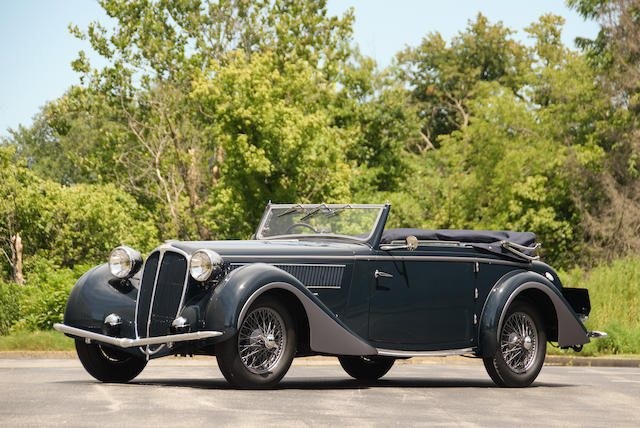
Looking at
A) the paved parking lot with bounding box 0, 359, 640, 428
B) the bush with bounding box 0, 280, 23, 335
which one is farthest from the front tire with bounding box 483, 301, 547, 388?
the bush with bounding box 0, 280, 23, 335

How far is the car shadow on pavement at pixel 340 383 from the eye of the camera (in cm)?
977

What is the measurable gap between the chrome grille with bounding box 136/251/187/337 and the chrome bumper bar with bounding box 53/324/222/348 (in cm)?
18

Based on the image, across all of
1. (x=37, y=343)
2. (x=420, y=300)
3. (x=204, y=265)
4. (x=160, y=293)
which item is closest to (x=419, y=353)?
(x=420, y=300)

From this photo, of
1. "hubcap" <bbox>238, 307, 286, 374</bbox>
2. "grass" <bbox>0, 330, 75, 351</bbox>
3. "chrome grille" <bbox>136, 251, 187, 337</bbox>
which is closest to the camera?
"hubcap" <bbox>238, 307, 286, 374</bbox>

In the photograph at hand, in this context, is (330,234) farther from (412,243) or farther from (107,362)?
(107,362)

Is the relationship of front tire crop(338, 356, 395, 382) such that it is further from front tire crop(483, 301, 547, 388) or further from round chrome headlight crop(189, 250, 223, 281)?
round chrome headlight crop(189, 250, 223, 281)

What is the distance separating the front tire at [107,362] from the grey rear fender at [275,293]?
5.51ft

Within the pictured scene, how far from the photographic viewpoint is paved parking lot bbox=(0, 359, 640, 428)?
6977mm

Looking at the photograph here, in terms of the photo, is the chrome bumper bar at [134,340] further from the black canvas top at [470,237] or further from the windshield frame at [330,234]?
the black canvas top at [470,237]

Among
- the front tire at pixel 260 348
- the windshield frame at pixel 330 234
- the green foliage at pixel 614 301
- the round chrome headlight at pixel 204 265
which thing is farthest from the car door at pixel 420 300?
the green foliage at pixel 614 301

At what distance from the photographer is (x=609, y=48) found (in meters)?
39.3

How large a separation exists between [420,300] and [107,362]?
10.4 ft

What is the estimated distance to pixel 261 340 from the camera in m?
8.74

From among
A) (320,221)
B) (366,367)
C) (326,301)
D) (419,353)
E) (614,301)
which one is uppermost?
(320,221)
